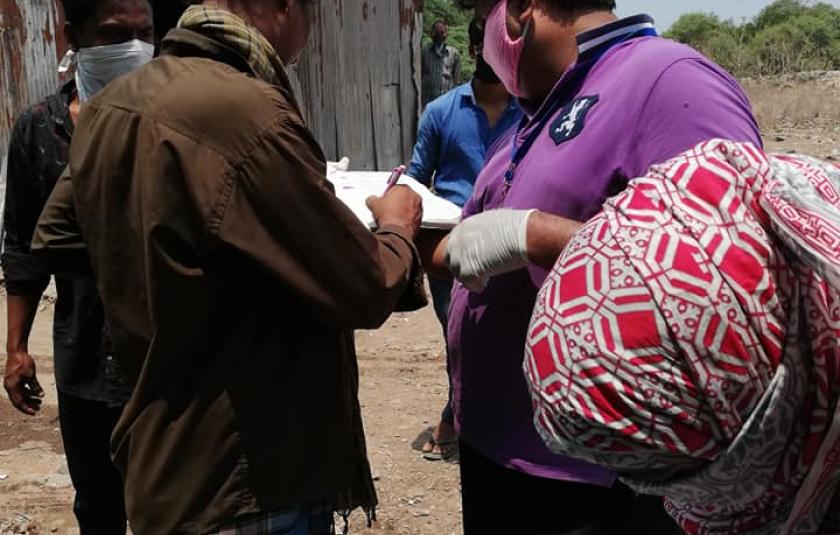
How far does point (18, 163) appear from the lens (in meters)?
2.62

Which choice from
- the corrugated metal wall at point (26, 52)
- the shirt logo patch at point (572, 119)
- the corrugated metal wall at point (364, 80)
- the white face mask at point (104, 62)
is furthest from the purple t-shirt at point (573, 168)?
the corrugated metal wall at point (364, 80)

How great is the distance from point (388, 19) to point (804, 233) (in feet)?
25.2

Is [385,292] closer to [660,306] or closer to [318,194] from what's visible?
[318,194]

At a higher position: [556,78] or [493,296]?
[556,78]

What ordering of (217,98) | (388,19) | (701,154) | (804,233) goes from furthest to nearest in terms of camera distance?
(388,19) → (217,98) → (701,154) → (804,233)

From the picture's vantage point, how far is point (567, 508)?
1.72m

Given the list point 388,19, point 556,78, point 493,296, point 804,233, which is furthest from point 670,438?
point 388,19

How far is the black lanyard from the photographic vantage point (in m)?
1.71

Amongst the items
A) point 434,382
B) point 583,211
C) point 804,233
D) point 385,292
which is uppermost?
point 804,233

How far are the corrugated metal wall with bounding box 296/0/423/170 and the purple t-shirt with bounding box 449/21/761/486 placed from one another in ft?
19.4

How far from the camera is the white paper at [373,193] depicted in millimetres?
Answer: 1919

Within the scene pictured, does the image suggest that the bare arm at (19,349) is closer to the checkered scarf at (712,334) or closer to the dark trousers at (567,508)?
the dark trousers at (567,508)

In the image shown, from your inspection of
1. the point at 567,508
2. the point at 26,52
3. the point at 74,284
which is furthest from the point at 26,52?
the point at 567,508

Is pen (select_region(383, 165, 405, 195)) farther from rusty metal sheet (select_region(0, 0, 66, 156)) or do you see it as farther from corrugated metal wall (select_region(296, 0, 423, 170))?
corrugated metal wall (select_region(296, 0, 423, 170))
